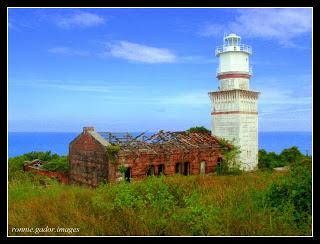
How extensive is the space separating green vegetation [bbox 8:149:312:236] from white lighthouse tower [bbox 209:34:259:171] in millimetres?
18844

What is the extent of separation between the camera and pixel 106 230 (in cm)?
767

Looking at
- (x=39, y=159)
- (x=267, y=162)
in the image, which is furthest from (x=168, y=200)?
(x=39, y=159)

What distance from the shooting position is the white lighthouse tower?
28859 mm

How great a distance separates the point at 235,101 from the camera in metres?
28.7

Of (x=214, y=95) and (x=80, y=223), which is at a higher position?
(x=214, y=95)

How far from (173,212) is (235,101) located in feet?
69.9

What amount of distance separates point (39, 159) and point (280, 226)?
95.6 feet

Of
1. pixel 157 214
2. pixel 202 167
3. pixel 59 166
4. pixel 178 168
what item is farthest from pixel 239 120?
pixel 157 214

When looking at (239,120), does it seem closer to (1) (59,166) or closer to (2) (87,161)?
(2) (87,161)

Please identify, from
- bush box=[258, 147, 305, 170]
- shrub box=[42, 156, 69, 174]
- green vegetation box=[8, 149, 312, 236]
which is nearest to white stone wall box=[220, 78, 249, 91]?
bush box=[258, 147, 305, 170]

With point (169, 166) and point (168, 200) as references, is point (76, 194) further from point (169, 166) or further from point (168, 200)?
point (169, 166)

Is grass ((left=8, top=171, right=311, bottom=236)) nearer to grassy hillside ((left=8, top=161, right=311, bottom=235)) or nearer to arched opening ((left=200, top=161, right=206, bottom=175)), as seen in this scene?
grassy hillside ((left=8, top=161, right=311, bottom=235))

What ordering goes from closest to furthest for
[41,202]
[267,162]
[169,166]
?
[41,202]
[169,166]
[267,162]

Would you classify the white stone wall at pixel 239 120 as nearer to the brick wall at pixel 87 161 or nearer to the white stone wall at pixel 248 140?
the white stone wall at pixel 248 140
